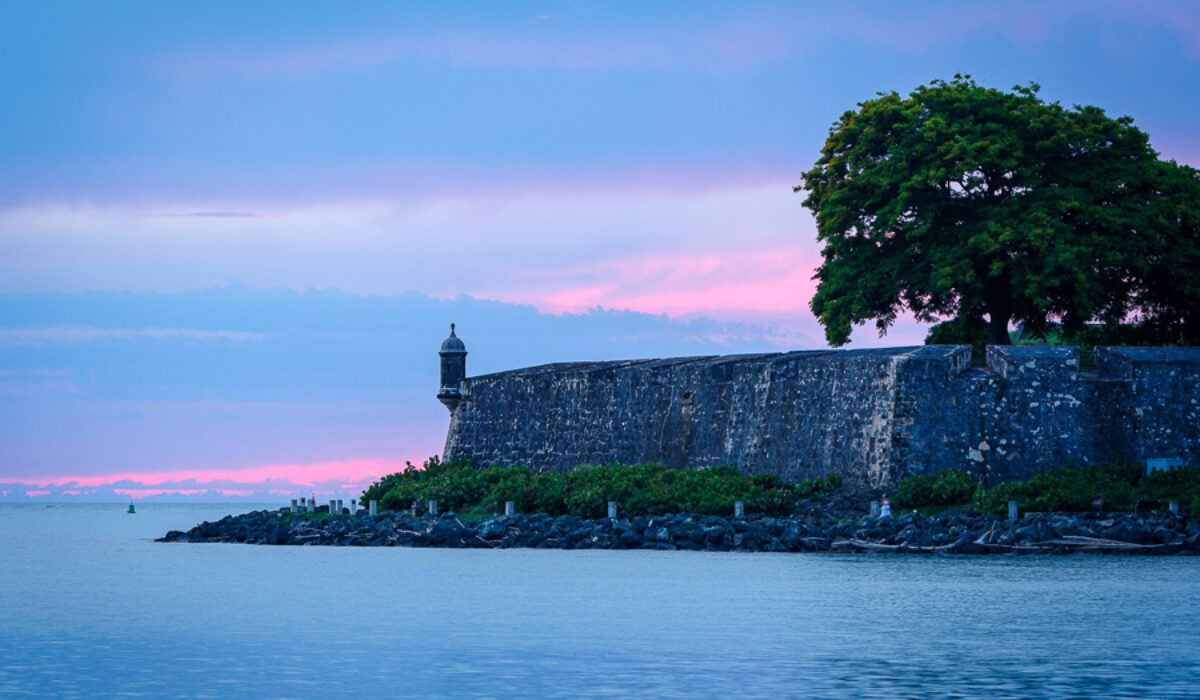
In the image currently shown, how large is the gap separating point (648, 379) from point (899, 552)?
1432cm

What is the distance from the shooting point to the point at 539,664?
18.8 m

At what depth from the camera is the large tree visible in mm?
42844

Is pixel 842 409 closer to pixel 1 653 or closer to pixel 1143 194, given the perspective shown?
pixel 1143 194

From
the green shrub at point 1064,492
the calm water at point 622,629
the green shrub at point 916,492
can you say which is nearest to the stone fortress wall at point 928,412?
the green shrub at point 916,492

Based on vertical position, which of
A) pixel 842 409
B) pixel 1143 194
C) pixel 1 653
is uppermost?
pixel 1143 194

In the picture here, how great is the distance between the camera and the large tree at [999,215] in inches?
1687

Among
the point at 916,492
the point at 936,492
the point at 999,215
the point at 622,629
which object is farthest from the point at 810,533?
the point at 622,629

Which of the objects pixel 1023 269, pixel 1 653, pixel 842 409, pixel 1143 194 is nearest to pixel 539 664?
pixel 1 653

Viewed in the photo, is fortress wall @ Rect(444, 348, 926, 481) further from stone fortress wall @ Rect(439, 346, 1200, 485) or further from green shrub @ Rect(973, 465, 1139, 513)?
green shrub @ Rect(973, 465, 1139, 513)

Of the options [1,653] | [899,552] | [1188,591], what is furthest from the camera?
[899,552]

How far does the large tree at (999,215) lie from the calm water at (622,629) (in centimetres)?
1180

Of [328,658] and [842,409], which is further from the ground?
[842,409]

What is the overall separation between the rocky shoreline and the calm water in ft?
2.25

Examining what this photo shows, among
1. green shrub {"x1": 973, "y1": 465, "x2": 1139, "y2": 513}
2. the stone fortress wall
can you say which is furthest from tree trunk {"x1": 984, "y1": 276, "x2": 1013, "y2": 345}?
green shrub {"x1": 973, "y1": 465, "x2": 1139, "y2": 513}
